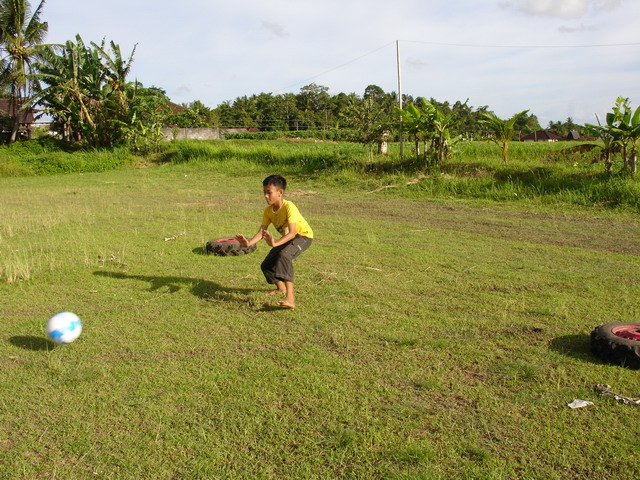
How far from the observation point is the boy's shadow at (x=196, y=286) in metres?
5.82

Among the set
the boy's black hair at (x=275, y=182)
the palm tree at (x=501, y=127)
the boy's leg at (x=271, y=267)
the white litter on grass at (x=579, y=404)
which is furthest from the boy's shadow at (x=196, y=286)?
the palm tree at (x=501, y=127)

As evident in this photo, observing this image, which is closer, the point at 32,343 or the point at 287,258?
the point at 32,343

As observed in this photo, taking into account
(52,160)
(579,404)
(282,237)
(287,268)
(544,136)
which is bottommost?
(579,404)

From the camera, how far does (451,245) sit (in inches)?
332

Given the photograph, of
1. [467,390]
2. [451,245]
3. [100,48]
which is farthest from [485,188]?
[100,48]

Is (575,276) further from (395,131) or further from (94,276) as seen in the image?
(395,131)

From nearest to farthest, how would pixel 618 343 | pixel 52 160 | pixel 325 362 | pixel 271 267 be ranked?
1. pixel 618 343
2. pixel 325 362
3. pixel 271 267
4. pixel 52 160

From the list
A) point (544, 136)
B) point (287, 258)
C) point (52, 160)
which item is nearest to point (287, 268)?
point (287, 258)

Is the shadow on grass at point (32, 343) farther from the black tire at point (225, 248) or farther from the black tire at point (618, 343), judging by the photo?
the black tire at point (618, 343)

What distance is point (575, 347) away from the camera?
4316 millimetres

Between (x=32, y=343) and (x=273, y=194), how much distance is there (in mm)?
2550

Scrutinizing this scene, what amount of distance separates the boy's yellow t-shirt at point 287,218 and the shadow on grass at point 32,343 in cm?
229

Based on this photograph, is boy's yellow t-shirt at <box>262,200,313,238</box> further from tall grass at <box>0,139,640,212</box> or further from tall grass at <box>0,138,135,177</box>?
tall grass at <box>0,138,135,177</box>

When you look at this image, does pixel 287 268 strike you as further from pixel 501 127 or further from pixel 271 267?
pixel 501 127
